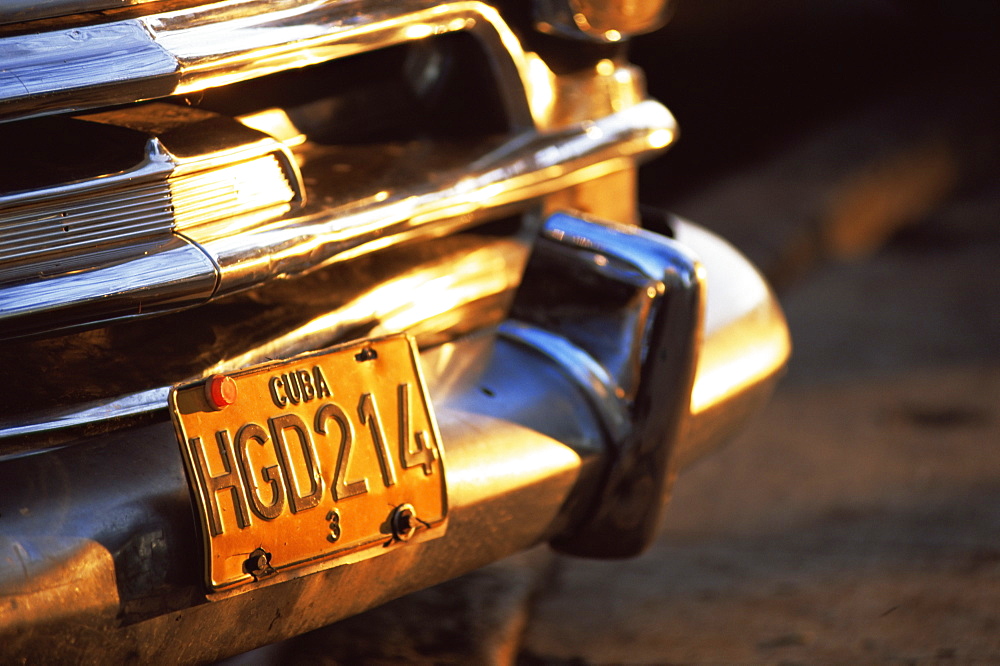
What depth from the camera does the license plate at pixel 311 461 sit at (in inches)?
48.0

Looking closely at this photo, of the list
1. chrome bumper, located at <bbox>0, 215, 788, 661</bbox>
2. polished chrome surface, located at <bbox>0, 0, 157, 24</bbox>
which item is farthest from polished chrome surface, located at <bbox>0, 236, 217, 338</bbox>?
polished chrome surface, located at <bbox>0, 0, 157, 24</bbox>

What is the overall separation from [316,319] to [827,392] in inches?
76.7

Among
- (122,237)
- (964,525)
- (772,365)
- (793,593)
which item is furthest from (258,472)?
(964,525)

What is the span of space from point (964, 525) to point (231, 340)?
161 centimetres

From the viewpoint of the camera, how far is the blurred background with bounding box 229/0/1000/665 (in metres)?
1.92

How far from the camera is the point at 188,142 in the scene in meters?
1.35

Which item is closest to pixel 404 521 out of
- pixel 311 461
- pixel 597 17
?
pixel 311 461

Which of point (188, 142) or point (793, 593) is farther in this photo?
point (793, 593)

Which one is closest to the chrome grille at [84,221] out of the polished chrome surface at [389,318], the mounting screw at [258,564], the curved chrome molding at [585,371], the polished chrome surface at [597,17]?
the polished chrome surface at [389,318]

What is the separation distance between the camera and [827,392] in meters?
3.09

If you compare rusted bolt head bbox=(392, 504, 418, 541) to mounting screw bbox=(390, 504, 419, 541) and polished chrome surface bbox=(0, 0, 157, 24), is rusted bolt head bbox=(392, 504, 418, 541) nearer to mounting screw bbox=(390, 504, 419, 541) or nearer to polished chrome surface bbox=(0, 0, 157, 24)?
mounting screw bbox=(390, 504, 419, 541)

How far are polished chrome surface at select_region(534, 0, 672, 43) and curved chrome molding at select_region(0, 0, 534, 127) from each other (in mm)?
131

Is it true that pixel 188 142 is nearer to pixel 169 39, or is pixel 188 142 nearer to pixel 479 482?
pixel 169 39

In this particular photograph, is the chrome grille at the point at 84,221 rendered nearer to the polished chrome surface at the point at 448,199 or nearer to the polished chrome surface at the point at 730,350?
the polished chrome surface at the point at 448,199
